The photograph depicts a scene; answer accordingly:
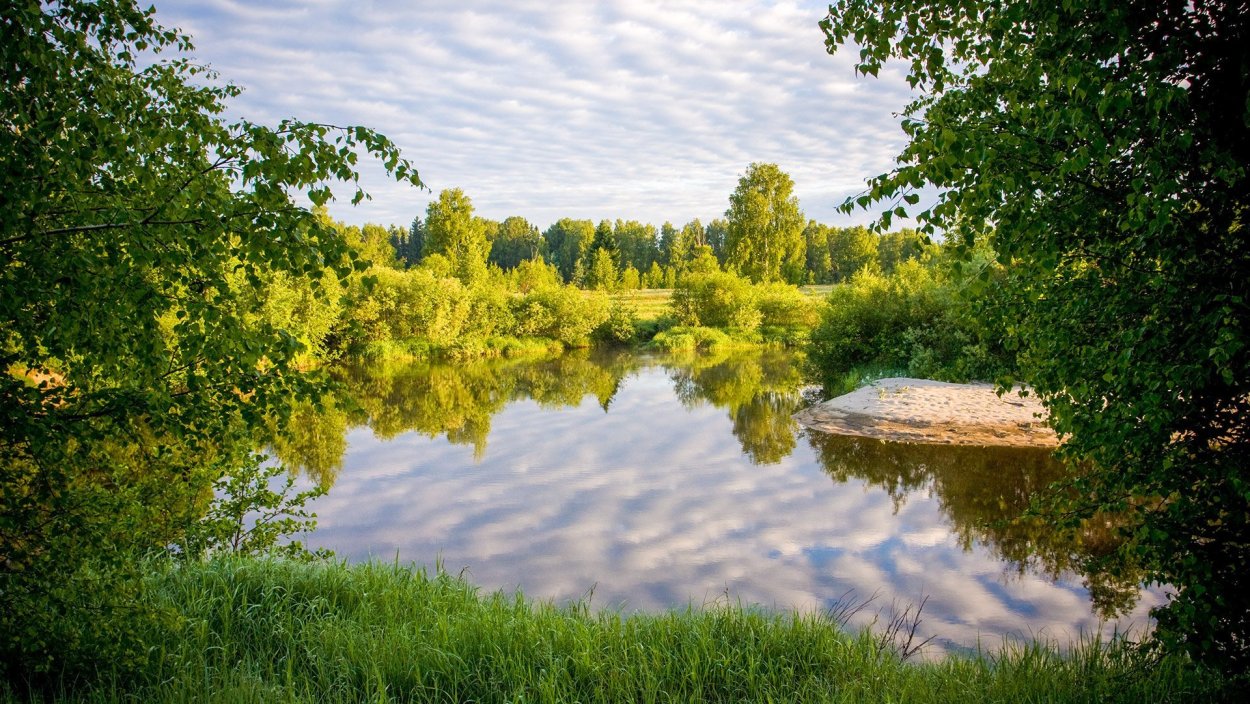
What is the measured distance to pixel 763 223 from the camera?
176ft

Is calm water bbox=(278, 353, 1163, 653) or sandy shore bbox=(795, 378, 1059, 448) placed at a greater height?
sandy shore bbox=(795, 378, 1059, 448)

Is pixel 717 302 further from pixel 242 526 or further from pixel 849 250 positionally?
pixel 849 250

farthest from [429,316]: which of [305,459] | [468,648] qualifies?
[468,648]

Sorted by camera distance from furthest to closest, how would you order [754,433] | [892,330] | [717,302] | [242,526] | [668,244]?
[668,244] → [717,302] → [892,330] → [754,433] → [242,526]

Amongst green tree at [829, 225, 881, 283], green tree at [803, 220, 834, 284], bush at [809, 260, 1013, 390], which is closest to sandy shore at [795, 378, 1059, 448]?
bush at [809, 260, 1013, 390]

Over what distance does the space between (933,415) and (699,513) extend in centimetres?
832

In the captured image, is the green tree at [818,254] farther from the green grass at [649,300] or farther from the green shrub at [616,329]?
the green shrub at [616,329]

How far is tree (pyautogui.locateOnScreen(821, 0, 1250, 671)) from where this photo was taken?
10.5 feet

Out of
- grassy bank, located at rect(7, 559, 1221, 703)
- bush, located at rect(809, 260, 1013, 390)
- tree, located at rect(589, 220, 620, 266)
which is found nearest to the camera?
grassy bank, located at rect(7, 559, 1221, 703)

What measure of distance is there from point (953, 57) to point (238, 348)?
5443mm

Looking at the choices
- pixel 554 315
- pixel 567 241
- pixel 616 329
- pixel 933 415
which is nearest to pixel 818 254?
pixel 567 241

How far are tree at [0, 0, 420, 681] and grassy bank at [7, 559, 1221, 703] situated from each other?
63cm

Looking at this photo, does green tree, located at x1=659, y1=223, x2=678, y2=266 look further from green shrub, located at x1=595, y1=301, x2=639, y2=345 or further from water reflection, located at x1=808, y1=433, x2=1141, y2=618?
water reflection, located at x1=808, y1=433, x2=1141, y2=618

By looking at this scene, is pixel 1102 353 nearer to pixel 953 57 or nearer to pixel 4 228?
pixel 953 57
